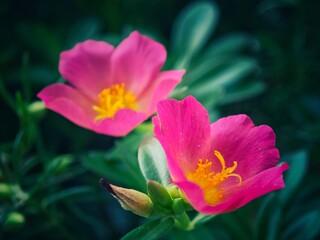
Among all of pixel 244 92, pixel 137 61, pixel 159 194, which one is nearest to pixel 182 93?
pixel 137 61

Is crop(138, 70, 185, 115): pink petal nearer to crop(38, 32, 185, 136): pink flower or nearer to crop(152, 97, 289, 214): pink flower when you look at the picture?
crop(38, 32, 185, 136): pink flower

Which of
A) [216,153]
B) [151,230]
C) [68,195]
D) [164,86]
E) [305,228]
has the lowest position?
[305,228]

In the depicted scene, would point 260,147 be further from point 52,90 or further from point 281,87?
point 281,87

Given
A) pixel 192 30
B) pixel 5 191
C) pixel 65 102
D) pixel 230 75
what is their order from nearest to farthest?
pixel 65 102, pixel 5 191, pixel 230 75, pixel 192 30

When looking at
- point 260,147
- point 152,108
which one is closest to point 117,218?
point 152,108

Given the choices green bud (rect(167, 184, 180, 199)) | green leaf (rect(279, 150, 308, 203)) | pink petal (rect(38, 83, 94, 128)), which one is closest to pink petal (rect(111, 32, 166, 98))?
pink petal (rect(38, 83, 94, 128))

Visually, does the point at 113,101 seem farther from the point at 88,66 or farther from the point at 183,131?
the point at 183,131

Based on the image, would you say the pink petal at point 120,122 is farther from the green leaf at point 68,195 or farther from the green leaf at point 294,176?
the green leaf at point 294,176
